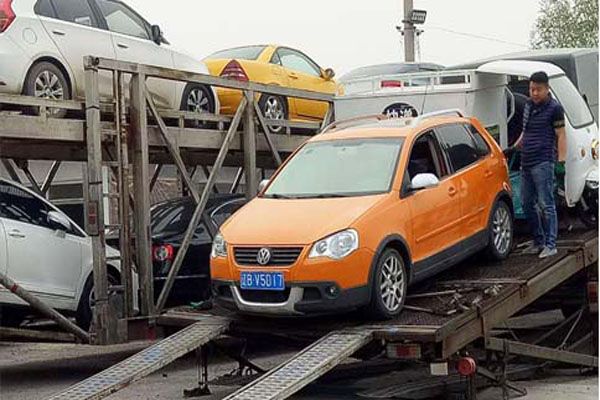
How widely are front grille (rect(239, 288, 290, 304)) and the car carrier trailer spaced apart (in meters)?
0.36

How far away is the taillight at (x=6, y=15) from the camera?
30.5 ft

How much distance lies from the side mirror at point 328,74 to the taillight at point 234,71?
226 centimetres

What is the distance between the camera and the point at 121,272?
32.2 ft

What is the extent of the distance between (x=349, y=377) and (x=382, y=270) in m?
2.06

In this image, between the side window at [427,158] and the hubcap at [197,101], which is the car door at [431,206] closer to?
the side window at [427,158]

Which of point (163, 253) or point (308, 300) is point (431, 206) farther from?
point (163, 253)

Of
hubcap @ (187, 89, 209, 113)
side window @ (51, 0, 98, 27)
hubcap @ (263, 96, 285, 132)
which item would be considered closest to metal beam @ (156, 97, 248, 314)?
hubcap @ (187, 89, 209, 113)

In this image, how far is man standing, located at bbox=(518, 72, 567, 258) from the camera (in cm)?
938

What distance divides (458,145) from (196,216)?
3.22 meters

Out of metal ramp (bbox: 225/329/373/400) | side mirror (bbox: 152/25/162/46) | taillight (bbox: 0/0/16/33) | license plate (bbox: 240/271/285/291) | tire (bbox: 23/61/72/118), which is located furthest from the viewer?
side mirror (bbox: 152/25/162/46)

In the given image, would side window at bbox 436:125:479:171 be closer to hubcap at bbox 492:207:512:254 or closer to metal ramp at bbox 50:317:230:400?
hubcap at bbox 492:207:512:254

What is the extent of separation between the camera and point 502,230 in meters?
9.57

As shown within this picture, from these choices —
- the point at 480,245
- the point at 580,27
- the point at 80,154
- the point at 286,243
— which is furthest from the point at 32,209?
the point at 580,27

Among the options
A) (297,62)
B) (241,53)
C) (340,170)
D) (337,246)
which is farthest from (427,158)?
(297,62)
